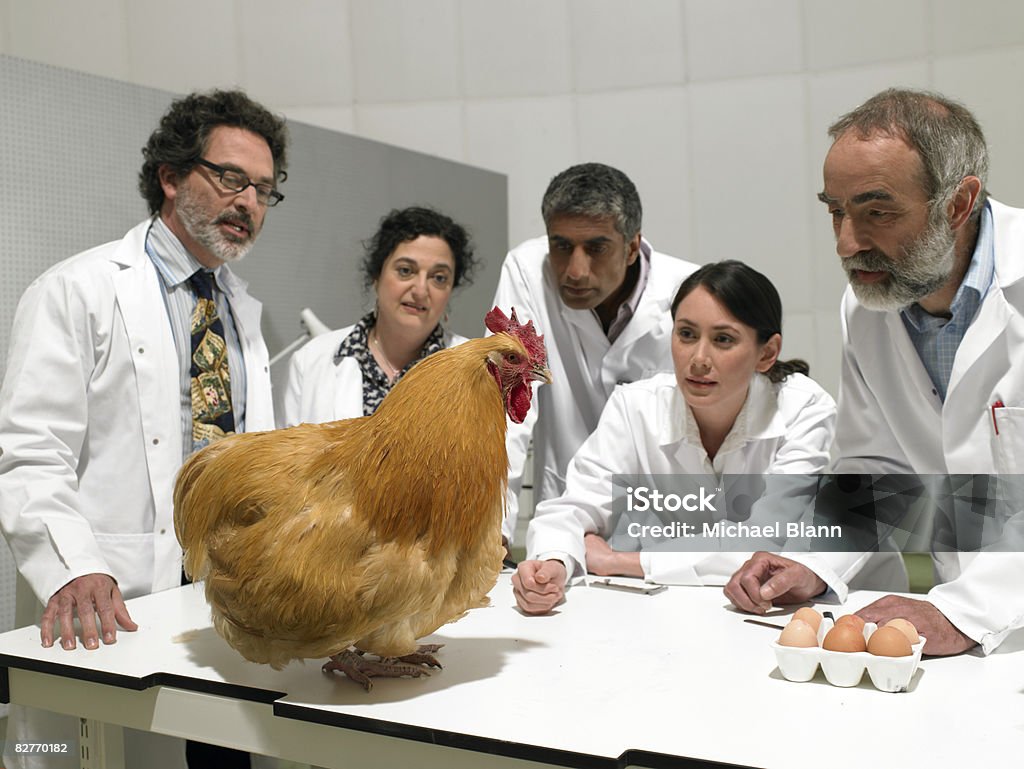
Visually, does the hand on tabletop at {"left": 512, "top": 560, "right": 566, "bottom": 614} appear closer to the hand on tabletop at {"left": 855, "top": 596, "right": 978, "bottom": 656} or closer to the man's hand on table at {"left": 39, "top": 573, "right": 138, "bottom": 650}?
the hand on tabletop at {"left": 855, "top": 596, "right": 978, "bottom": 656}

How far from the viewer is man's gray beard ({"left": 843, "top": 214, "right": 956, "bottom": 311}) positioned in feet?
6.17

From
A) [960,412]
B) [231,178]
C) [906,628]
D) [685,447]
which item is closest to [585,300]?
[685,447]

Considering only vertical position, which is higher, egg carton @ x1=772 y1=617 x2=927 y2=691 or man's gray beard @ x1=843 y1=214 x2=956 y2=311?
man's gray beard @ x1=843 y1=214 x2=956 y2=311

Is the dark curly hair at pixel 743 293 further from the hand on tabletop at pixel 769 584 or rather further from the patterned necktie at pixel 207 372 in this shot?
the patterned necktie at pixel 207 372

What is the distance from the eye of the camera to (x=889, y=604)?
5.20ft

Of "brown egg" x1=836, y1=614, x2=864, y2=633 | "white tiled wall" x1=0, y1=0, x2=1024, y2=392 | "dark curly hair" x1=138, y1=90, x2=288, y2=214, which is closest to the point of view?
"brown egg" x1=836, y1=614, x2=864, y2=633

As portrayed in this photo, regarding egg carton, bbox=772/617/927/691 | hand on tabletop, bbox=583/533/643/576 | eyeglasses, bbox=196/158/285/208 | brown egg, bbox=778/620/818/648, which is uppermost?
eyeglasses, bbox=196/158/285/208

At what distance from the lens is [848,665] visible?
1.35 m

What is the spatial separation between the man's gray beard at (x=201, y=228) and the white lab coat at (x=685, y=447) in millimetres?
1115

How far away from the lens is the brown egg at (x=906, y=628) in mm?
1395

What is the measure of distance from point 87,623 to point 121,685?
0.92ft

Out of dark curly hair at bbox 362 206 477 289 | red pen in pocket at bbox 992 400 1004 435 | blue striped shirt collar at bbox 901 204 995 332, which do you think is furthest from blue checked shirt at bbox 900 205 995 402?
dark curly hair at bbox 362 206 477 289

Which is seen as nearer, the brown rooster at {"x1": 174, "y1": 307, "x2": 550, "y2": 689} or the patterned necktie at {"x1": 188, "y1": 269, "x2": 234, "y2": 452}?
the brown rooster at {"x1": 174, "y1": 307, "x2": 550, "y2": 689}

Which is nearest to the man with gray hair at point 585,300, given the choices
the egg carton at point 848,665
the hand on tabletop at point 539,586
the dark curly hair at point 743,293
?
the dark curly hair at point 743,293
